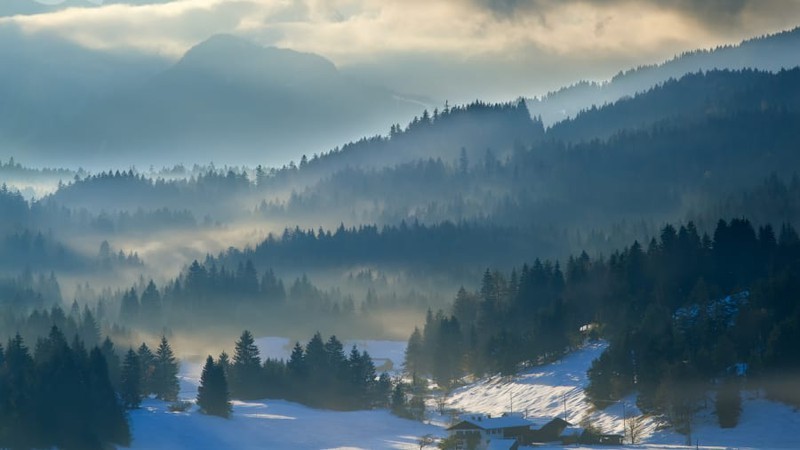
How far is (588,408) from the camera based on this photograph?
547 feet

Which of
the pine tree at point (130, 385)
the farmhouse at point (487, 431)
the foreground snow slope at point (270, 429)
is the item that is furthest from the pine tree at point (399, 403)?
the pine tree at point (130, 385)

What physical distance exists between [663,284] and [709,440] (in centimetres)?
4895

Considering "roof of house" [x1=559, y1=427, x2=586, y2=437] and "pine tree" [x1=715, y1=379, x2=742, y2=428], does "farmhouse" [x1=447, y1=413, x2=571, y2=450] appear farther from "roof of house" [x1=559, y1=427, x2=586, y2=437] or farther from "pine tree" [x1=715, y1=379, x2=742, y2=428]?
"pine tree" [x1=715, y1=379, x2=742, y2=428]

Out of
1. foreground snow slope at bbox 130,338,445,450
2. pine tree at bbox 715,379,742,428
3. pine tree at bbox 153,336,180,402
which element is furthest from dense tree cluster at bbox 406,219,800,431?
pine tree at bbox 153,336,180,402

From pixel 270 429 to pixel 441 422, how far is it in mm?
17986

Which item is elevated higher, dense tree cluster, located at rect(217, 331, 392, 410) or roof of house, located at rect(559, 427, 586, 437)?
dense tree cluster, located at rect(217, 331, 392, 410)

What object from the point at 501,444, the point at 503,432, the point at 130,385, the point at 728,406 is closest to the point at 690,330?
the point at 728,406

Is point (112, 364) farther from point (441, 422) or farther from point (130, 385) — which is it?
point (441, 422)

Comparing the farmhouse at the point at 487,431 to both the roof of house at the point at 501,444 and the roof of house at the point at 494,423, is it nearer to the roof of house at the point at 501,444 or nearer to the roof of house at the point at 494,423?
the roof of house at the point at 494,423

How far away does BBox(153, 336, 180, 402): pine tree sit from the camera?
188 m

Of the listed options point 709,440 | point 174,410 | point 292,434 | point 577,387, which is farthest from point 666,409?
point 174,410

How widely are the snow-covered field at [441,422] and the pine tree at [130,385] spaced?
1672mm

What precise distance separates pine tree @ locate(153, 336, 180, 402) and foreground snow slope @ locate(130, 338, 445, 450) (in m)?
8.76

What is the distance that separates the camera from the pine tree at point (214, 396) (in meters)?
169
